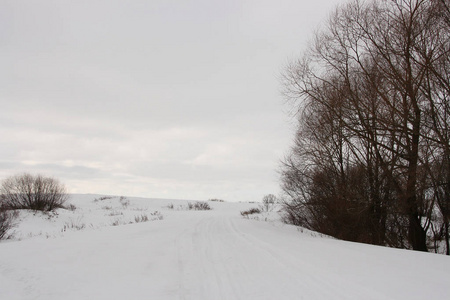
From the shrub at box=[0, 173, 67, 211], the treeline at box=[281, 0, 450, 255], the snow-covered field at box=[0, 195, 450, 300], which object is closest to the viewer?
the snow-covered field at box=[0, 195, 450, 300]

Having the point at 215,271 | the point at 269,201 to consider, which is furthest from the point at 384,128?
the point at 269,201

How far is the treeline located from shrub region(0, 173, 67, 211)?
22.3 metres

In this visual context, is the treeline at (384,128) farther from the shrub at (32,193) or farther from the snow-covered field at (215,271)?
the shrub at (32,193)

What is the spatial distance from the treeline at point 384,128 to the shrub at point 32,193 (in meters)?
22.3

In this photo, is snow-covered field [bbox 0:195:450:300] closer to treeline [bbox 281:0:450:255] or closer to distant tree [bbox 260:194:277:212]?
treeline [bbox 281:0:450:255]

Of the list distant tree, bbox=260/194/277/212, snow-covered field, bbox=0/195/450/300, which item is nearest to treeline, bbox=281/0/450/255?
snow-covered field, bbox=0/195/450/300

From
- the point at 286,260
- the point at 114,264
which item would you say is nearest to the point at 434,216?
the point at 286,260

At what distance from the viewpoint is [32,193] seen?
87.4 ft

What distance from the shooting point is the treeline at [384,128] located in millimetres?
10555

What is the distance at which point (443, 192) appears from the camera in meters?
11.3

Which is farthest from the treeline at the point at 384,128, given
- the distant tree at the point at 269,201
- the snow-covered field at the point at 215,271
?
the distant tree at the point at 269,201

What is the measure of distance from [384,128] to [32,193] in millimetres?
27534

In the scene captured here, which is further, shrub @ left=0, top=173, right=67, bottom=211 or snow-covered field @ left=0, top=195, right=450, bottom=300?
shrub @ left=0, top=173, right=67, bottom=211

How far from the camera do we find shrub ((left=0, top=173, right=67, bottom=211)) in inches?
1030
